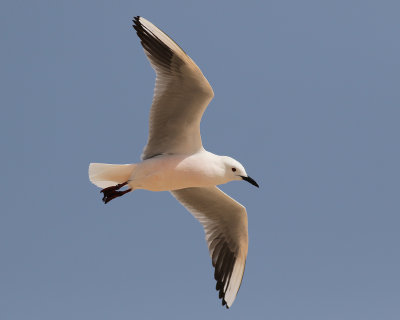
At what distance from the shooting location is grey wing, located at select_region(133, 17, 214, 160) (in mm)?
7508

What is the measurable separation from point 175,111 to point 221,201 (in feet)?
5.09

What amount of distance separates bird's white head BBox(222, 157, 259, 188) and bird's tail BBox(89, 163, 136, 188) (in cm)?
101

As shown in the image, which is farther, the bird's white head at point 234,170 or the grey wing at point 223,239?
the grey wing at point 223,239

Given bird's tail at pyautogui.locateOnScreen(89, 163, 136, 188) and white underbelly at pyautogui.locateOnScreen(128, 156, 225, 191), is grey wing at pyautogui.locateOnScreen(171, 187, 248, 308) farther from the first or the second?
bird's tail at pyautogui.locateOnScreen(89, 163, 136, 188)

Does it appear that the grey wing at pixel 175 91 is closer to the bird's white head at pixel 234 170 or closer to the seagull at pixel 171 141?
the seagull at pixel 171 141

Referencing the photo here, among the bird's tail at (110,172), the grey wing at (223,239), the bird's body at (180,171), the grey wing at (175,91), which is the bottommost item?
the grey wing at (223,239)

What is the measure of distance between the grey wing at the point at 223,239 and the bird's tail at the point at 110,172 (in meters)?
1.20

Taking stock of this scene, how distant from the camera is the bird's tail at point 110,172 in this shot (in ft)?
26.1

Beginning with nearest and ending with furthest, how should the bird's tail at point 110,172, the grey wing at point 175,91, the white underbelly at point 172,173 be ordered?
the grey wing at point 175,91 < the white underbelly at point 172,173 < the bird's tail at point 110,172

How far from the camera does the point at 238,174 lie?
7.95m

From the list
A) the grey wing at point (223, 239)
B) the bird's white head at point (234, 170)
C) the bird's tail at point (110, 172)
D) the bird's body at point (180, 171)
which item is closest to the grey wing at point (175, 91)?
the bird's body at point (180, 171)

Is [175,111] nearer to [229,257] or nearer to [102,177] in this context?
[102,177]

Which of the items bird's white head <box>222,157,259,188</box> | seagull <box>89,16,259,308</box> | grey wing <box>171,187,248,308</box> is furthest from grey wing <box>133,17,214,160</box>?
grey wing <box>171,187,248,308</box>

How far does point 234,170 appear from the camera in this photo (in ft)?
26.0
